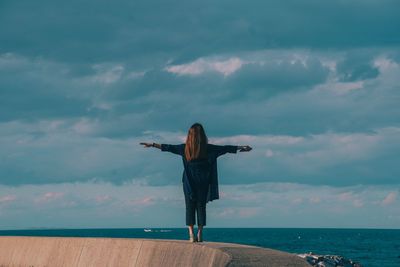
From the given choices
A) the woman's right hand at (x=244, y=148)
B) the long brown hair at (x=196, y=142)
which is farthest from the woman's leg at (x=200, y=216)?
the woman's right hand at (x=244, y=148)

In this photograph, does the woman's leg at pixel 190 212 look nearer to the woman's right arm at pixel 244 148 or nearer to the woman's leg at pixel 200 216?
the woman's leg at pixel 200 216

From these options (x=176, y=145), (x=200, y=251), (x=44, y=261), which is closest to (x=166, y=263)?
(x=200, y=251)

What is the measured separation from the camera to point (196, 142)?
14.3m

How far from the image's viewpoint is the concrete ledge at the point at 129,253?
1204cm

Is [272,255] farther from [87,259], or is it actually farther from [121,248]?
[87,259]

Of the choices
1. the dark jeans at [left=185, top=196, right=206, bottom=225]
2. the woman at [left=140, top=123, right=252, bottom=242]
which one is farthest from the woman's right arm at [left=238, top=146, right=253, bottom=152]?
the dark jeans at [left=185, top=196, right=206, bottom=225]

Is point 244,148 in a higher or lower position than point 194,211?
higher

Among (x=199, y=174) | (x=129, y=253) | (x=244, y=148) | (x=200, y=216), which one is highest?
(x=244, y=148)

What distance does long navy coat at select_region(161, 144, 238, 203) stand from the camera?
47.8 ft

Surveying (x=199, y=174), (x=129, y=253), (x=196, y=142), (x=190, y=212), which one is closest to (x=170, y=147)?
(x=196, y=142)

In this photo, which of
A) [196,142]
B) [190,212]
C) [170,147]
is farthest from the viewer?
[190,212]

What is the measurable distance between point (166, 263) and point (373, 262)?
211ft

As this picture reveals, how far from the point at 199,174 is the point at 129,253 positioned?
1.69 meters

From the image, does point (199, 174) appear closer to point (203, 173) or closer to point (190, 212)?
point (203, 173)
